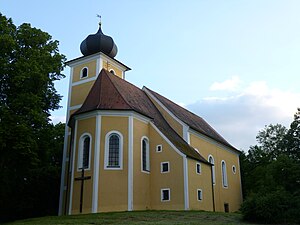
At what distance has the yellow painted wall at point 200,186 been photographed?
2472 cm

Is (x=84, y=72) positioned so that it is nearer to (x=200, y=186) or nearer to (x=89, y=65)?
(x=89, y=65)

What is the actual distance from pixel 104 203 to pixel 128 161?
3.02 m

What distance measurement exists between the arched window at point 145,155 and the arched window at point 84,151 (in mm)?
3658

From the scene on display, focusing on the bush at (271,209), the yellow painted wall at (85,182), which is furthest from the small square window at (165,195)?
the bush at (271,209)

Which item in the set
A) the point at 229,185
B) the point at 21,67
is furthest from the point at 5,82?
the point at 229,185

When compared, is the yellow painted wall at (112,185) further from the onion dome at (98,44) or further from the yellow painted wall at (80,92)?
the onion dome at (98,44)

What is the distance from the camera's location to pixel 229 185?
3575 centimetres

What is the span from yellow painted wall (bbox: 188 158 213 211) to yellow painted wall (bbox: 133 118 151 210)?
2.82 metres

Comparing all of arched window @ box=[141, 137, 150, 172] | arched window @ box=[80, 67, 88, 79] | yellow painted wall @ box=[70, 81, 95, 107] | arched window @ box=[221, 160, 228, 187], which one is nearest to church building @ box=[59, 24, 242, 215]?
arched window @ box=[141, 137, 150, 172]

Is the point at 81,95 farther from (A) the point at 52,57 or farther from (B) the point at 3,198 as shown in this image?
(B) the point at 3,198

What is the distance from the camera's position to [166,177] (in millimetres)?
25219

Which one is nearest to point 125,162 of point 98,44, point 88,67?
point 88,67

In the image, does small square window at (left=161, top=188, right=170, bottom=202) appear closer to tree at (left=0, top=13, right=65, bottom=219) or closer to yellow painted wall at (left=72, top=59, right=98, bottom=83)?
tree at (left=0, top=13, right=65, bottom=219)

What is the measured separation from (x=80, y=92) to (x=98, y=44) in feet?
14.8
